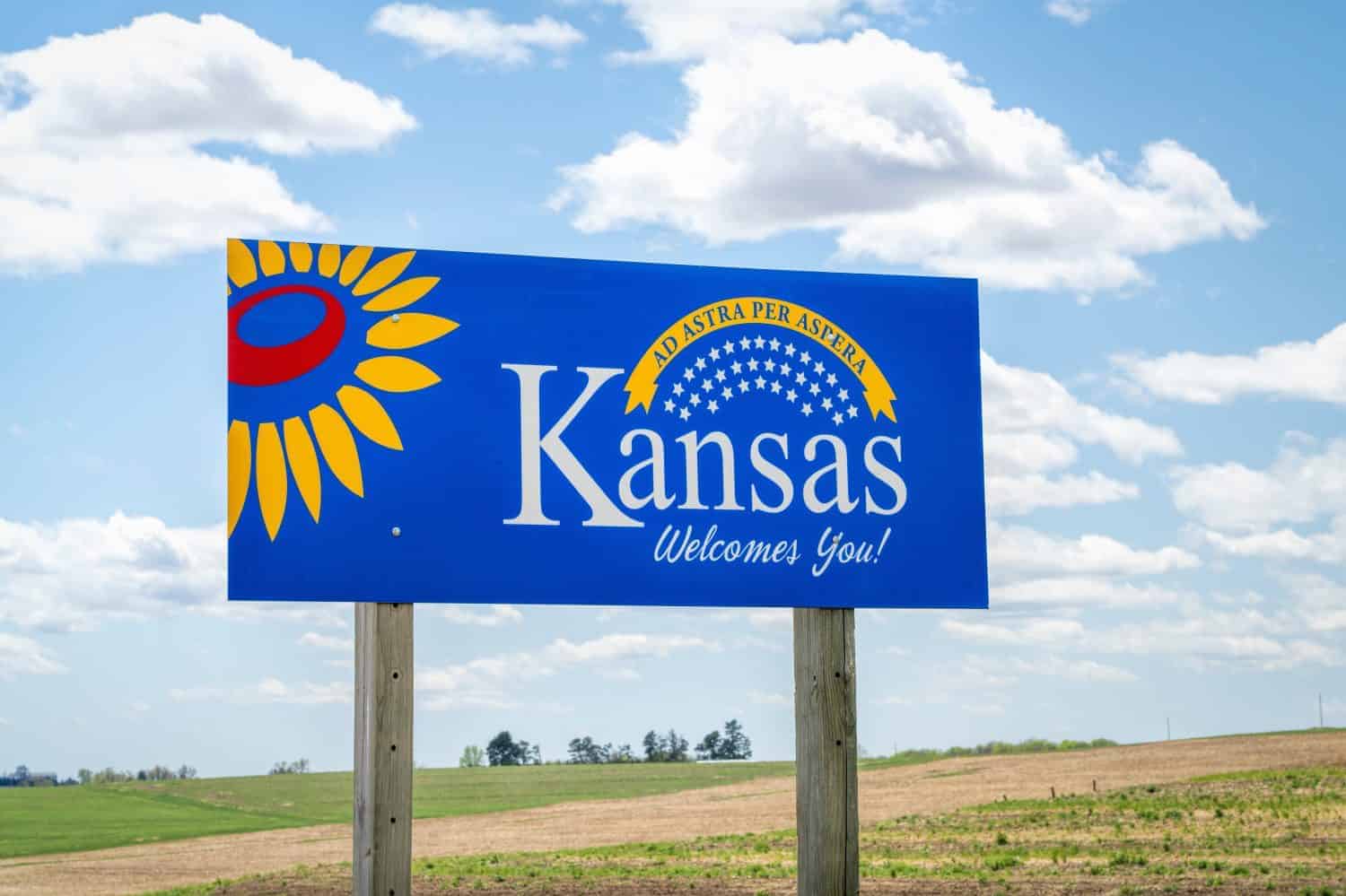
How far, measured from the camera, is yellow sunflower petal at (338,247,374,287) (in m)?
6.82

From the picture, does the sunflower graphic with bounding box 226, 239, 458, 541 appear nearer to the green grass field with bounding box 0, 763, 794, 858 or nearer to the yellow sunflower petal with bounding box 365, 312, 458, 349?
the yellow sunflower petal with bounding box 365, 312, 458, 349

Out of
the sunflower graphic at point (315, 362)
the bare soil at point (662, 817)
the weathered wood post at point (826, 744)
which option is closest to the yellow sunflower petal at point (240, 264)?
the sunflower graphic at point (315, 362)

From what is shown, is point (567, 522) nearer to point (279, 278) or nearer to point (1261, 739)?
point (279, 278)

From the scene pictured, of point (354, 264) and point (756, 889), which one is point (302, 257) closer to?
point (354, 264)

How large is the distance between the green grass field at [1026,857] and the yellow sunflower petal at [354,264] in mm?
10279

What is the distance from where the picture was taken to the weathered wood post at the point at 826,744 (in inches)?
285

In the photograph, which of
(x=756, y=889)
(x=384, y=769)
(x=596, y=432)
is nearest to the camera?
(x=384, y=769)

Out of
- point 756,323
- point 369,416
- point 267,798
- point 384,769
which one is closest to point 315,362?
point 369,416

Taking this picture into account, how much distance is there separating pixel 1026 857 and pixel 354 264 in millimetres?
14268

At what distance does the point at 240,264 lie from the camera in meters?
6.75

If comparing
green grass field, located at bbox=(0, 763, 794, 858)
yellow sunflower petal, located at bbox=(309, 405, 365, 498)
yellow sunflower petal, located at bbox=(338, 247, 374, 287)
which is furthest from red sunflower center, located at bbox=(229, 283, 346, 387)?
green grass field, located at bbox=(0, 763, 794, 858)

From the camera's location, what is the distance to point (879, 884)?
15.4 metres

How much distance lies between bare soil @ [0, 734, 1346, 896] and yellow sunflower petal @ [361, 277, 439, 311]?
525 inches

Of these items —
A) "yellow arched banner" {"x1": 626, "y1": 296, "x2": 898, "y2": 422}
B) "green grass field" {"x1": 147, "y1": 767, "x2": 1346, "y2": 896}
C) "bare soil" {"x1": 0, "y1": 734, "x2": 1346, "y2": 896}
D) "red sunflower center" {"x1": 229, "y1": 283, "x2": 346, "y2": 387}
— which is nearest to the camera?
"red sunflower center" {"x1": 229, "y1": 283, "x2": 346, "y2": 387}
